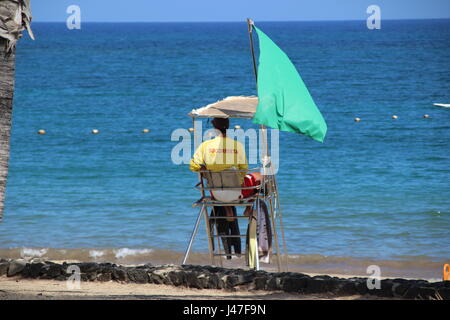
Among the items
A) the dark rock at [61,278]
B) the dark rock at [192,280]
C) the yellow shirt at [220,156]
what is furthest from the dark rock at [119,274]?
the yellow shirt at [220,156]

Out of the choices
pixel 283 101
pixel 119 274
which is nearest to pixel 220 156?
pixel 283 101

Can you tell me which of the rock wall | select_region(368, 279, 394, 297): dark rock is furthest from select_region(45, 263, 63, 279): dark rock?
select_region(368, 279, 394, 297): dark rock

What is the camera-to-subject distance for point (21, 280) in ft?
22.7

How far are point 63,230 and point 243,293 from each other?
592 centimetres

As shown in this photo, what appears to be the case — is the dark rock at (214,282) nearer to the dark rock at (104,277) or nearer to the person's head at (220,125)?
the dark rock at (104,277)

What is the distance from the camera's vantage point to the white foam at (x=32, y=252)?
10.4m

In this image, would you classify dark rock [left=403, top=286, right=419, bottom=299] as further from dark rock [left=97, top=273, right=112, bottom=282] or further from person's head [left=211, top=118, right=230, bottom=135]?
dark rock [left=97, top=273, right=112, bottom=282]

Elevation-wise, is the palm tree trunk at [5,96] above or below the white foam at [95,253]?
above

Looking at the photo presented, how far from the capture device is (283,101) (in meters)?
6.48

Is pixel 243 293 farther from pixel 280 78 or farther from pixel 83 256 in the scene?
→ pixel 83 256

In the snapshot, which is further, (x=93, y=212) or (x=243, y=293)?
(x=93, y=212)

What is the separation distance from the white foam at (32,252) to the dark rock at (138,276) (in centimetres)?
391

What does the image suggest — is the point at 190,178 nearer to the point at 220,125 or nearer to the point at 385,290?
the point at 220,125
